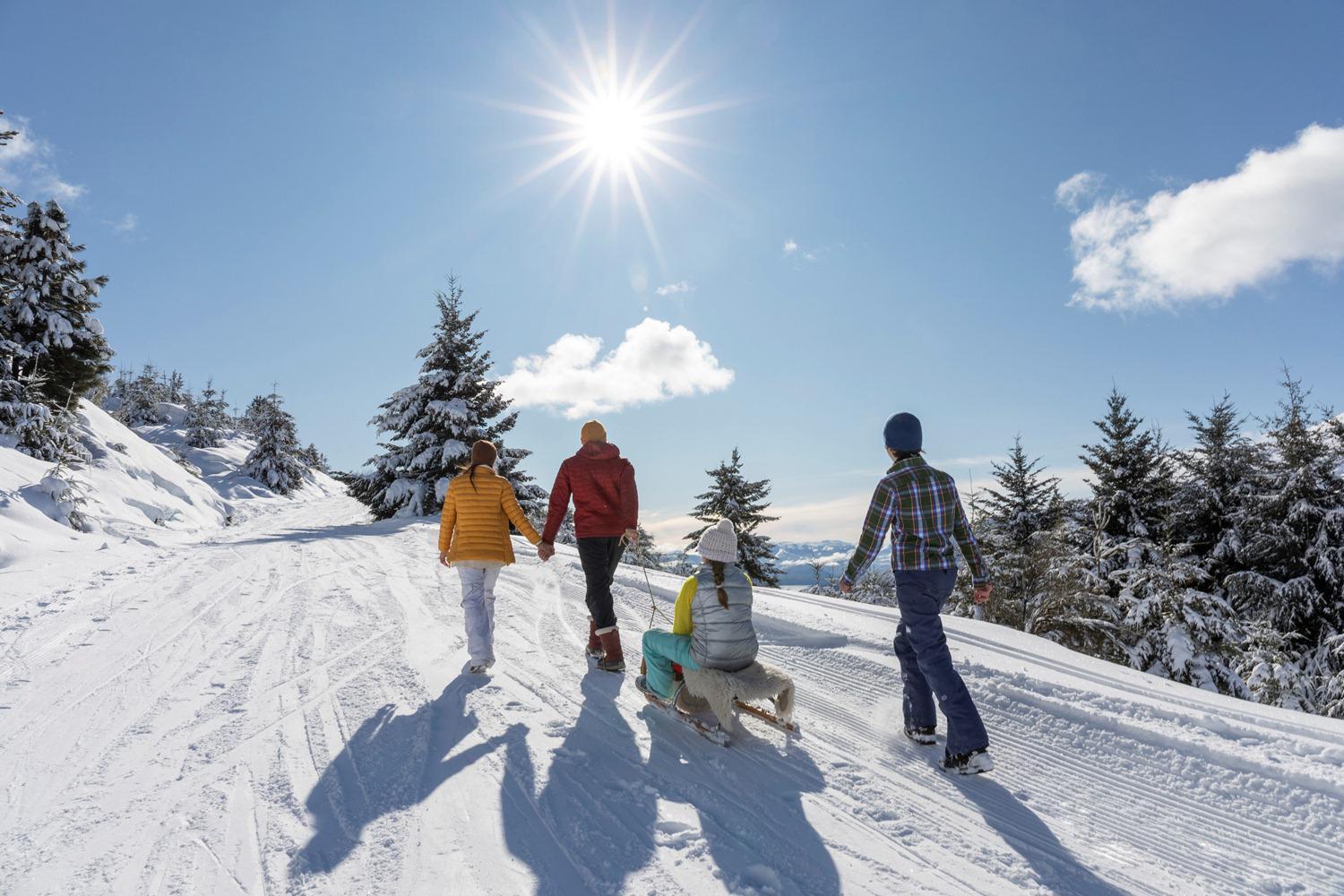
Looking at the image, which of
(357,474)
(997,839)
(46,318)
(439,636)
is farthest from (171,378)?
(997,839)

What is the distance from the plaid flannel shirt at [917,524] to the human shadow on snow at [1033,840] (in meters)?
1.16

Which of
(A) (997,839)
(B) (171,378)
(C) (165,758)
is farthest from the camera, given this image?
(B) (171,378)

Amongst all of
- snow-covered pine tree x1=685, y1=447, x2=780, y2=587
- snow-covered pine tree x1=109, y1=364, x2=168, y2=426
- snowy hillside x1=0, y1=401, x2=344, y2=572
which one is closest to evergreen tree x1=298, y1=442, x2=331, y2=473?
snow-covered pine tree x1=109, y1=364, x2=168, y2=426

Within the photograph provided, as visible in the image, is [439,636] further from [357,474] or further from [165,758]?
[357,474]

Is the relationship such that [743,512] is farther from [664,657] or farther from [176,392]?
[176,392]

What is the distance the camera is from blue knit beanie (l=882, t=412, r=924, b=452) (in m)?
3.96

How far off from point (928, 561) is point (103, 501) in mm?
20991

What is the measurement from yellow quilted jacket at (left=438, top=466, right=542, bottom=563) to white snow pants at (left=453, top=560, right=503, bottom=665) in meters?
0.12

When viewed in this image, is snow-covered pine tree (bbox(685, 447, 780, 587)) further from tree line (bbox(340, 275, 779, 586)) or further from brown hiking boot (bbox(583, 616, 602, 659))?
brown hiking boot (bbox(583, 616, 602, 659))

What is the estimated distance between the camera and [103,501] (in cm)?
1642

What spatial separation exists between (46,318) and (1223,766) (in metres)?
30.4

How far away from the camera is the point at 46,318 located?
820 inches

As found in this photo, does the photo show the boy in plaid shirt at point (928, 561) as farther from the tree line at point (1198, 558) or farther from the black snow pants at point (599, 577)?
the tree line at point (1198, 558)

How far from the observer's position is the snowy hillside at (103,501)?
10539mm
